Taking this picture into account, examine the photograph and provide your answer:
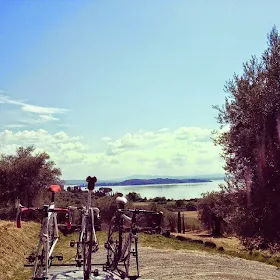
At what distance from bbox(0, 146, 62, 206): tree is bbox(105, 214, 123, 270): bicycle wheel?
23552 millimetres

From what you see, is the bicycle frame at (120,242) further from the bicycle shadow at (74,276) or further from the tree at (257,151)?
the tree at (257,151)

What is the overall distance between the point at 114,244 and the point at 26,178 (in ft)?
79.3

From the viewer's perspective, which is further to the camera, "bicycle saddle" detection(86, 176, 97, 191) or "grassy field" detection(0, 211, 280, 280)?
"grassy field" detection(0, 211, 280, 280)

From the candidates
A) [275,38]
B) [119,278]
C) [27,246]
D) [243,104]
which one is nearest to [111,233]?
[119,278]

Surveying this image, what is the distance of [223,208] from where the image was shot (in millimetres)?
11320

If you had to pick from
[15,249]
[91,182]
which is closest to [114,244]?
[91,182]

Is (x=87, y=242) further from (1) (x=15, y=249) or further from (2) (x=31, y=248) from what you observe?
(2) (x=31, y=248)

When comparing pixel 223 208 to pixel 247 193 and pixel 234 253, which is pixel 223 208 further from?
pixel 234 253

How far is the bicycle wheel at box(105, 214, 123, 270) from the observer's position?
9062 mm

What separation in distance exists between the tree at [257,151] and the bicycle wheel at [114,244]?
3.14 metres

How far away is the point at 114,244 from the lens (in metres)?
9.55

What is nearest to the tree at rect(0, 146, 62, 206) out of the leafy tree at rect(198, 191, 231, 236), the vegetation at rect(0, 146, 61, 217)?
the vegetation at rect(0, 146, 61, 217)

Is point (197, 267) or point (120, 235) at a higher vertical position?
point (120, 235)

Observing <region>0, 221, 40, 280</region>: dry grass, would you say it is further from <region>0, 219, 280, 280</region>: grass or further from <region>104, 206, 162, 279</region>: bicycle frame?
<region>104, 206, 162, 279</region>: bicycle frame
